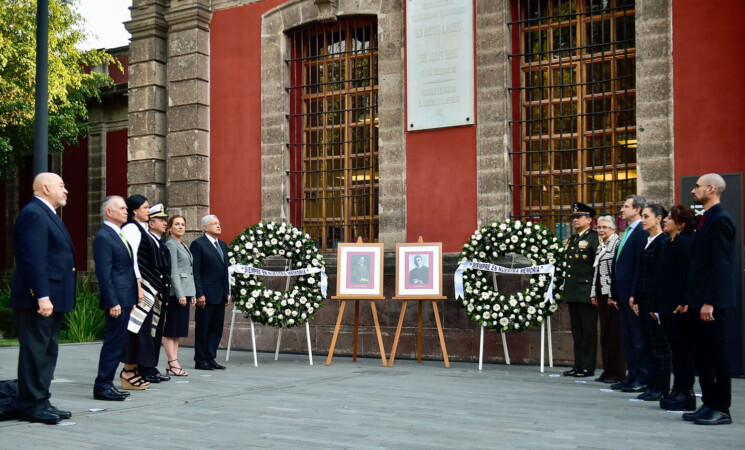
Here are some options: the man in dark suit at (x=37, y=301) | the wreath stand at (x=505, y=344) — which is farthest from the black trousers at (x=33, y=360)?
the wreath stand at (x=505, y=344)

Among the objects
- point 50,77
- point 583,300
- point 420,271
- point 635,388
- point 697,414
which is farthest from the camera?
point 50,77

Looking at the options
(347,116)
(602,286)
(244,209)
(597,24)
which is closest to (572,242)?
(602,286)

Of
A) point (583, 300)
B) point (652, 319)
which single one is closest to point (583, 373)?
point (583, 300)

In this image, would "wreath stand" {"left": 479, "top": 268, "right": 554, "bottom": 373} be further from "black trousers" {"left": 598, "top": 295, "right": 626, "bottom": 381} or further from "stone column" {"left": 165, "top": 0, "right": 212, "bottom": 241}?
"stone column" {"left": 165, "top": 0, "right": 212, "bottom": 241}

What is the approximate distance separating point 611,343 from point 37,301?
5.97 m

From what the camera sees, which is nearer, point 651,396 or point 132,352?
point 651,396

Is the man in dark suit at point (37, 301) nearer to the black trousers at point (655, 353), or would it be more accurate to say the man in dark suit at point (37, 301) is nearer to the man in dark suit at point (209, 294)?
the man in dark suit at point (209, 294)

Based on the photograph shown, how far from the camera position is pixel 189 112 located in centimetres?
1409

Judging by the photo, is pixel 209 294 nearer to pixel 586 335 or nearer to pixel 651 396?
pixel 586 335

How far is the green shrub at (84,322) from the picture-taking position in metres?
16.0

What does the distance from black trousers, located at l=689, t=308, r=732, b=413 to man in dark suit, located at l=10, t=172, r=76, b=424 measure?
16.5 ft

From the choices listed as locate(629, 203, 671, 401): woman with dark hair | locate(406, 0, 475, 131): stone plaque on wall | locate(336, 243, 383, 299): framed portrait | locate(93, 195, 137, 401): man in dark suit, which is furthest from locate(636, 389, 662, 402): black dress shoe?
locate(406, 0, 475, 131): stone plaque on wall

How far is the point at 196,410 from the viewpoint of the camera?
23.9 ft

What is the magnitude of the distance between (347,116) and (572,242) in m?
4.60
